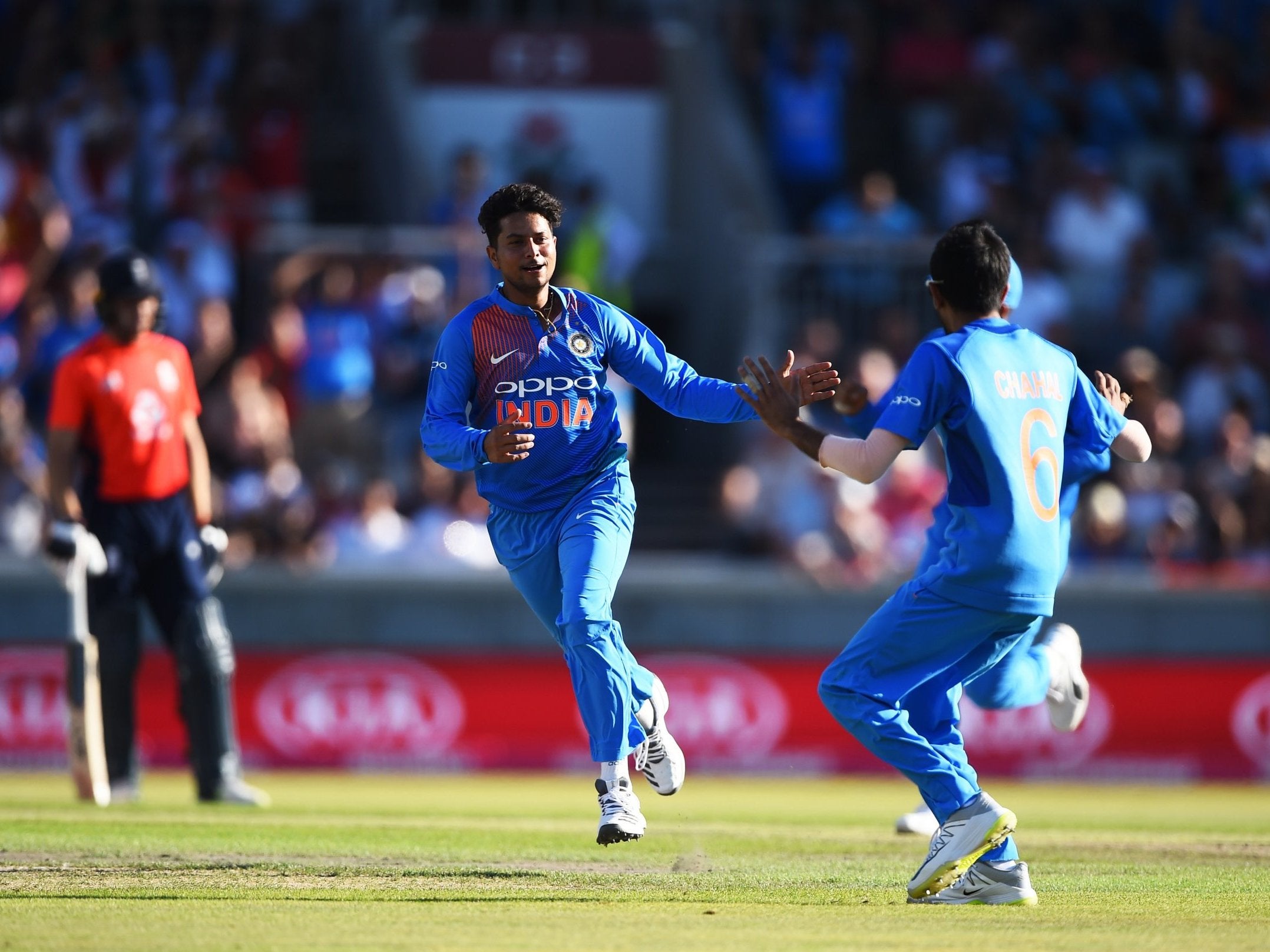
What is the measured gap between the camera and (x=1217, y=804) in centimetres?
1233

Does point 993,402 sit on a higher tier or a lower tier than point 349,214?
lower

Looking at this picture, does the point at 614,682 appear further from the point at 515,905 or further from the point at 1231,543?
the point at 1231,543

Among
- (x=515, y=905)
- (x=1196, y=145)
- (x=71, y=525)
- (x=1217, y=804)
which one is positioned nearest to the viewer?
(x=515, y=905)

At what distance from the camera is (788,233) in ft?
61.5

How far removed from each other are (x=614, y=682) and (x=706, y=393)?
1200mm

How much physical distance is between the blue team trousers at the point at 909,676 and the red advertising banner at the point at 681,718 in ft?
24.9

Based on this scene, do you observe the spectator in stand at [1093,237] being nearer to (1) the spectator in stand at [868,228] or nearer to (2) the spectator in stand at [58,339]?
(1) the spectator in stand at [868,228]

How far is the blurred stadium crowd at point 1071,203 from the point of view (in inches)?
615

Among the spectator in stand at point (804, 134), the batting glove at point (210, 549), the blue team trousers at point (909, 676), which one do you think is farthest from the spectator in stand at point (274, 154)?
the blue team trousers at point (909, 676)

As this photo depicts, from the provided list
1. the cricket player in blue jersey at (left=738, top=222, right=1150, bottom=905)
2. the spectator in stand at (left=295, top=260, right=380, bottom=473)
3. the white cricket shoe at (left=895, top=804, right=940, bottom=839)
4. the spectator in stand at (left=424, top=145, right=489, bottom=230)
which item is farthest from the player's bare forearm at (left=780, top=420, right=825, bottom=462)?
the spectator in stand at (left=424, top=145, right=489, bottom=230)

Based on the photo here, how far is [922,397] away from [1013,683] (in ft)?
6.26

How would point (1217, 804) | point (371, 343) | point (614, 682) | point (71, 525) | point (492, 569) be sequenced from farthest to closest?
point (371, 343) < point (492, 569) < point (1217, 804) < point (71, 525) < point (614, 682)

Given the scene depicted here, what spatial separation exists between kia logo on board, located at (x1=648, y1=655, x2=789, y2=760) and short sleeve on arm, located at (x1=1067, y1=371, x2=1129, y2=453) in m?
7.66

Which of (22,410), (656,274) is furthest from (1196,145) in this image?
(22,410)
